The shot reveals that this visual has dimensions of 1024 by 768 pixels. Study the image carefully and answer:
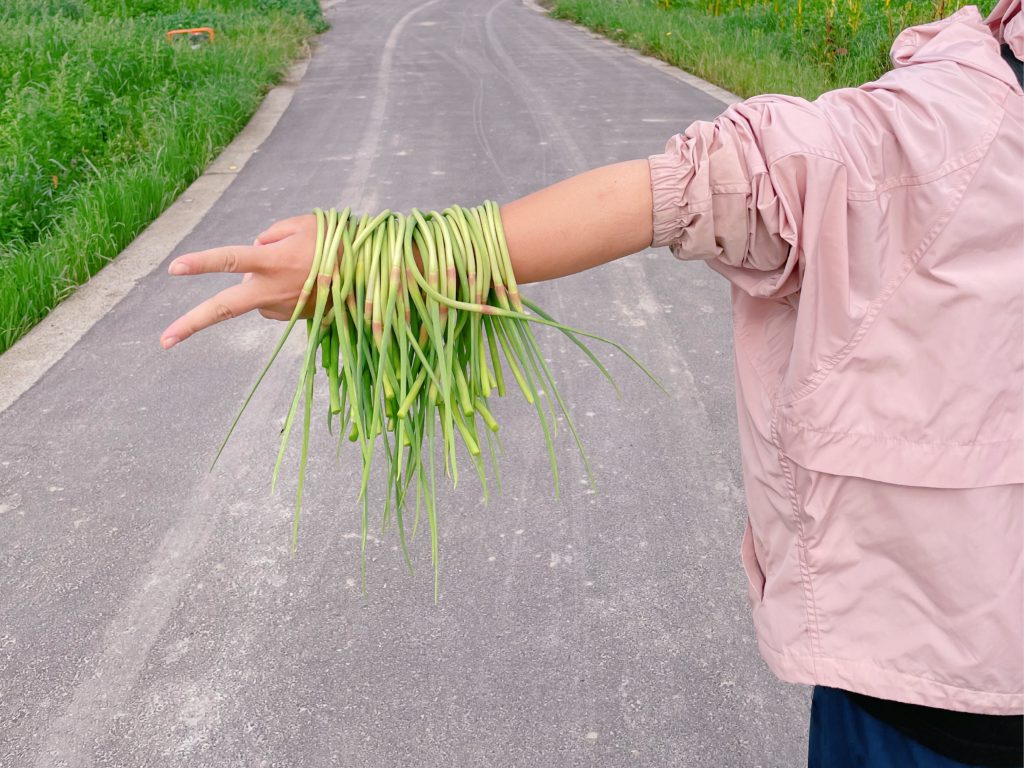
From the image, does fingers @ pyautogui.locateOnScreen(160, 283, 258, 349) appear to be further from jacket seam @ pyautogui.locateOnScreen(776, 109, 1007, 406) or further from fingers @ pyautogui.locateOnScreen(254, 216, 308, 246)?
jacket seam @ pyautogui.locateOnScreen(776, 109, 1007, 406)

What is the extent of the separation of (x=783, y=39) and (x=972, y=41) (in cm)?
1007

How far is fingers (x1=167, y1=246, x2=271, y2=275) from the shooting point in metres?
0.97

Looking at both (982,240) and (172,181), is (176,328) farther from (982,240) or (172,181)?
(172,181)

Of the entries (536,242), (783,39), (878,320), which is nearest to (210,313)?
(536,242)

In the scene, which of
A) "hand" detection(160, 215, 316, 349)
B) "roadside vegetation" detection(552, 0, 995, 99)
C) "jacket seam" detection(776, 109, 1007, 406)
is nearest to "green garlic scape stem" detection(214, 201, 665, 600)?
"hand" detection(160, 215, 316, 349)

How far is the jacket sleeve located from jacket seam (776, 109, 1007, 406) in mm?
87

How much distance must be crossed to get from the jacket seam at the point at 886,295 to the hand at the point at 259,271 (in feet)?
1.85

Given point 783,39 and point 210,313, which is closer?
point 210,313

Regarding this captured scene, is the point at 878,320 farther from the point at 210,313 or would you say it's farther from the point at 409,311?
the point at 210,313

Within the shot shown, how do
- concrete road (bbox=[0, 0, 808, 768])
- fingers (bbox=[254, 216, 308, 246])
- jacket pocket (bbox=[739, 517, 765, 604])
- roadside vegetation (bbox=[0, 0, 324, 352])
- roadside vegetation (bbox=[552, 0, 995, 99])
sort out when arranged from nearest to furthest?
fingers (bbox=[254, 216, 308, 246]) → jacket pocket (bbox=[739, 517, 765, 604]) → concrete road (bbox=[0, 0, 808, 768]) → roadside vegetation (bbox=[0, 0, 324, 352]) → roadside vegetation (bbox=[552, 0, 995, 99])

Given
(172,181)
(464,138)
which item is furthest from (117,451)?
(464,138)

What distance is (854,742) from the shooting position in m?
1.23

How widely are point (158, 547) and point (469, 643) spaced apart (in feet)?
3.56

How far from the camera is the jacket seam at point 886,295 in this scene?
0.93 m
